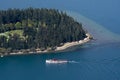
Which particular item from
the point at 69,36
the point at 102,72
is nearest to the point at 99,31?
the point at 69,36

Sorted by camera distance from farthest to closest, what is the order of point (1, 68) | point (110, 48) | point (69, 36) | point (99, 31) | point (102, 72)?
1. point (99, 31)
2. point (69, 36)
3. point (110, 48)
4. point (1, 68)
5. point (102, 72)

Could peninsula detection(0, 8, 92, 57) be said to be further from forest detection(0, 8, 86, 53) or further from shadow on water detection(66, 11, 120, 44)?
shadow on water detection(66, 11, 120, 44)

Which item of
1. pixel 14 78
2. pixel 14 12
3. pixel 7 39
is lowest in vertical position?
pixel 14 78

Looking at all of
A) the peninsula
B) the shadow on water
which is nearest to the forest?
the peninsula

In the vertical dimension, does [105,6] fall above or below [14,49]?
above

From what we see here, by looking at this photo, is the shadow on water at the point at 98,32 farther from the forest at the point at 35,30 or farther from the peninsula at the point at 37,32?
the forest at the point at 35,30

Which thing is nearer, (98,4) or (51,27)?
(51,27)

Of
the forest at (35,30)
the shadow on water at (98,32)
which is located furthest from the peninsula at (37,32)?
the shadow on water at (98,32)

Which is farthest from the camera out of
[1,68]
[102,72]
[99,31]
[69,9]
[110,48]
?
[69,9]

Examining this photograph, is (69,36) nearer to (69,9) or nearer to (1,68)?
(1,68)
